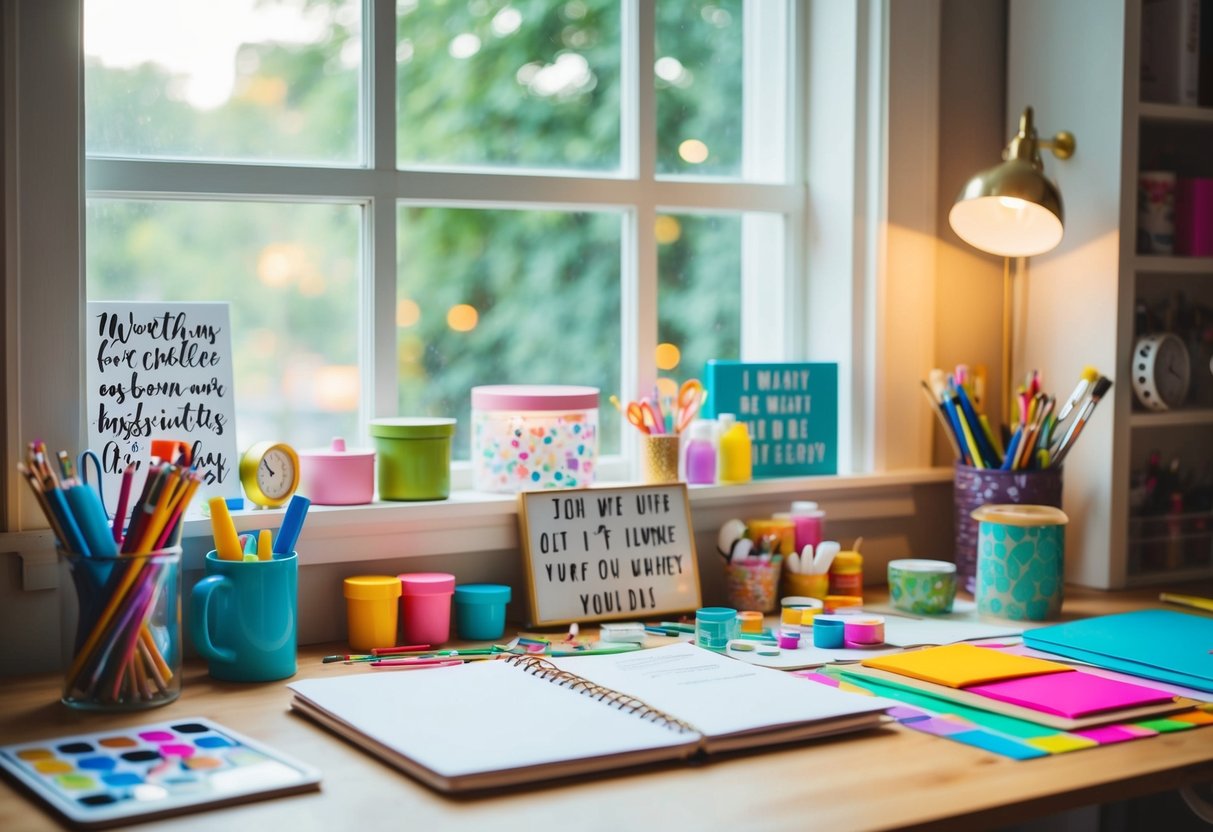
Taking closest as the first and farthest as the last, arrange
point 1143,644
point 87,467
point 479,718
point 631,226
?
point 479,718 < point 87,467 < point 1143,644 < point 631,226

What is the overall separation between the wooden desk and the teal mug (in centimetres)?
10

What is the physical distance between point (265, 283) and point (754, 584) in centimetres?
85

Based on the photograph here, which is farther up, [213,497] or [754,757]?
[213,497]

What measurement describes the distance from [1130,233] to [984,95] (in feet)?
1.23

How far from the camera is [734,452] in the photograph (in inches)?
83.1

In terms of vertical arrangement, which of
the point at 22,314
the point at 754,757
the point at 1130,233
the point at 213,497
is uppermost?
the point at 1130,233

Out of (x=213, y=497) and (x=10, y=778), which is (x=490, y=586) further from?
(x=10, y=778)

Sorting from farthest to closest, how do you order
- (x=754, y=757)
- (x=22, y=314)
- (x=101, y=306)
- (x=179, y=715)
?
(x=101, y=306)
(x=22, y=314)
(x=179, y=715)
(x=754, y=757)

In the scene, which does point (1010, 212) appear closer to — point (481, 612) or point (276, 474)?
point (481, 612)

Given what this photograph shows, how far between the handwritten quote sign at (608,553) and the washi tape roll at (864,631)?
0.85ft

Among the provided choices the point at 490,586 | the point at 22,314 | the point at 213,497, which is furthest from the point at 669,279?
the point at 22,314

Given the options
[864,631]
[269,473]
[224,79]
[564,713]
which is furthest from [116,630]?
[864,631]

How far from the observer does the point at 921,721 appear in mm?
1435

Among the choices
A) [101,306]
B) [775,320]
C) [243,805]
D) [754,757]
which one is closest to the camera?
[243,805]
